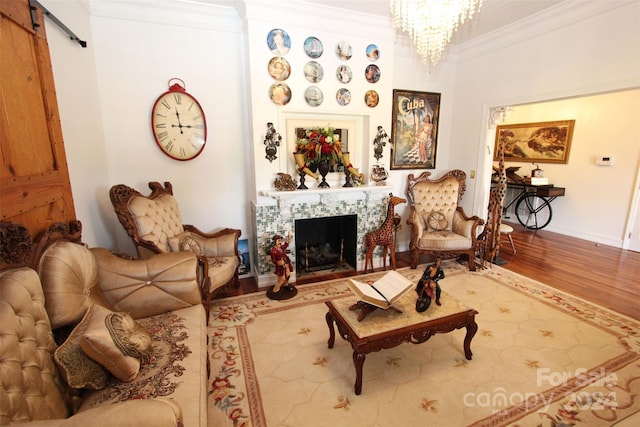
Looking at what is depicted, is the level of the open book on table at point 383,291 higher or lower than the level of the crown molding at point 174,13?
lower

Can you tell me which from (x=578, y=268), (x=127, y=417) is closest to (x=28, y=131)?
(x=127, y=417)

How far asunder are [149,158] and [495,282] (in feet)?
13.7

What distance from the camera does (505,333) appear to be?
2436 millimetres

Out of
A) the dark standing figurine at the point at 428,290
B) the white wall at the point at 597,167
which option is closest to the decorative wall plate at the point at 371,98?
the dark standing figurine at the point at 428,290

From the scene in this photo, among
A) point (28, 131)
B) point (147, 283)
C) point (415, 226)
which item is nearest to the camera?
point (28, 131)

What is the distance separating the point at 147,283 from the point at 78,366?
77cm

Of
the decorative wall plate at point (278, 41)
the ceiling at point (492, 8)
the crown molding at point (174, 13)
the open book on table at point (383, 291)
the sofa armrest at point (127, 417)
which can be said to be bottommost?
the open book on table at point (383, 291)

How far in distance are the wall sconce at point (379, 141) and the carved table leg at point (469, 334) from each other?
2297 millimetres

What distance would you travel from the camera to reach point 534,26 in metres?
3.27

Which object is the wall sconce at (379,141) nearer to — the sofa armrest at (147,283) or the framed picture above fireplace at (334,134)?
the framed picture above fireplace at (334,134)

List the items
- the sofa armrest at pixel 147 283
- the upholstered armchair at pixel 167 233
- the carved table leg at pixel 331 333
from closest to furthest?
1. the sofa armrest at pixel 147 283
2. the carved table leg at pixel 331 333
3. the upholstered armchair at pixel 167 233

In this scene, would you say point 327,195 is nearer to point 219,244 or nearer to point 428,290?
point 219,244

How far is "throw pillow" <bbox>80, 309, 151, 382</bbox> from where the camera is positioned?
127cm

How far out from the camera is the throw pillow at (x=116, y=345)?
1272mm
